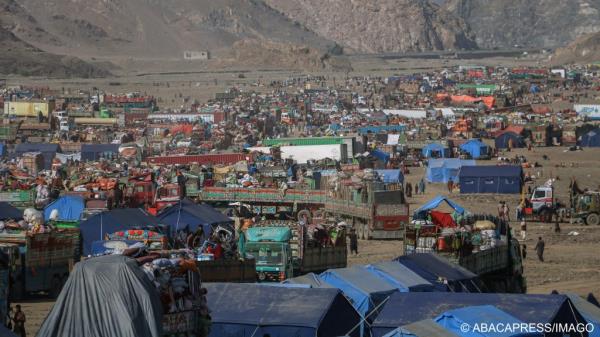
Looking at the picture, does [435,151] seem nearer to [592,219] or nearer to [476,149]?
[476,149]

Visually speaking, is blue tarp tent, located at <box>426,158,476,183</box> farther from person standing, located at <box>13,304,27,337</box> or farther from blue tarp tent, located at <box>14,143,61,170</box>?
person standing, located at <box>13,304,27,337</box>

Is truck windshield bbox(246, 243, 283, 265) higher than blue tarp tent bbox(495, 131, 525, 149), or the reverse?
blue tarp tent bbox(495, 131, 525, 149)

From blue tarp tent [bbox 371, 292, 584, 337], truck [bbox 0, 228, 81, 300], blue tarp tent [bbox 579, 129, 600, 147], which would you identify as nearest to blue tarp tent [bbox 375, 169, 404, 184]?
blue tarp tent [bbox 579, 129, 600, 147]

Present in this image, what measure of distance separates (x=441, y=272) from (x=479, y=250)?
2.35m

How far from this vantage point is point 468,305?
13344 mm

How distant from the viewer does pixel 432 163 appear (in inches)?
1592

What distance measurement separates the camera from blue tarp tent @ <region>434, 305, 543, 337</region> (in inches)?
485

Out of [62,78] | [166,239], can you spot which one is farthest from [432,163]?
[62,78]

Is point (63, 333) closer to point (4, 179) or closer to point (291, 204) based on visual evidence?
point (291, 204)

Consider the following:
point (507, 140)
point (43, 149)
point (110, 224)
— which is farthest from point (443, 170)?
point (110, 224)

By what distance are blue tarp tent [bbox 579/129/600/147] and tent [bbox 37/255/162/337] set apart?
42.0m

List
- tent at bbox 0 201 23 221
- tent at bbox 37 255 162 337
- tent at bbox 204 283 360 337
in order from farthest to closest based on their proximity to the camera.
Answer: tent at bbox 0 201 23 221, tent at bbox 204 283 360 337, tent at bbox 37 255 162 337

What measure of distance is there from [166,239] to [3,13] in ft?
443

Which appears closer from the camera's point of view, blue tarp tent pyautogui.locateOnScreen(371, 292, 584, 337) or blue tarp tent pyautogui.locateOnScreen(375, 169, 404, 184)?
blue tarp tent pyautogui.locateOnScreen(371, 292, 584, 337)
